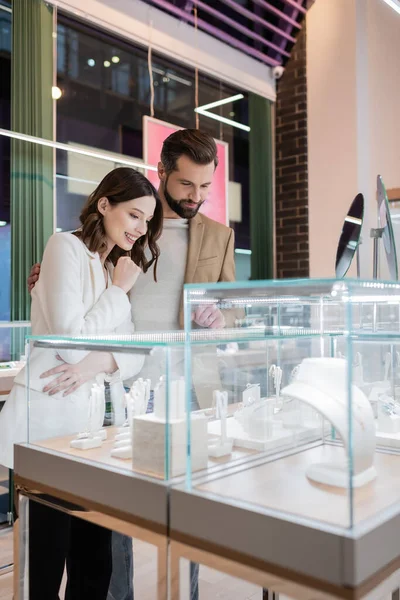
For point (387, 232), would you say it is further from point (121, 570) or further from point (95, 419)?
point (121, 570)

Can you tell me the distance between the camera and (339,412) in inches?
37.3

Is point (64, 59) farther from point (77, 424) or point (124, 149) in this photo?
point (77, 424)

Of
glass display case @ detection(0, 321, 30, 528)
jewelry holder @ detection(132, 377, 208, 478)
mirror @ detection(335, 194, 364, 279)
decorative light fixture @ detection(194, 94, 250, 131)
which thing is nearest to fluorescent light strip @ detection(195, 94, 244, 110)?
decorative light fixture @ detection(194, 94, 250, 131)

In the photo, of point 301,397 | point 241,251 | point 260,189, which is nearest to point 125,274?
point 301,397

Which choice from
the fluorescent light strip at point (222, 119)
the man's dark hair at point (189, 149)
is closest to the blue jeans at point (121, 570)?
the man's dark hair at point (189, 149)

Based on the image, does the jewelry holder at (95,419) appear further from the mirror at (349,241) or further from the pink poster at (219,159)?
the pink poster at (219,159)

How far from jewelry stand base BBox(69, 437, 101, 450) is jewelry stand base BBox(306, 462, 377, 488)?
18.8 inches

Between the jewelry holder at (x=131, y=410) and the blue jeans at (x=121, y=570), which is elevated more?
the jewelry holder at (x=131, y=410)

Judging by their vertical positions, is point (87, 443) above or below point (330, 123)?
below

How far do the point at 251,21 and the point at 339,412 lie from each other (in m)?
4.82

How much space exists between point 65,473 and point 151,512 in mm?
258

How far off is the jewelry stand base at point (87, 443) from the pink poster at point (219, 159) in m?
3.03

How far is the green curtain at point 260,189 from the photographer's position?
5.12m

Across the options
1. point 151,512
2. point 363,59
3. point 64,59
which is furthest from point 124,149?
point 151,512
